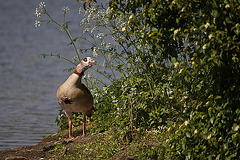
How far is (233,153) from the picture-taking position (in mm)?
3562

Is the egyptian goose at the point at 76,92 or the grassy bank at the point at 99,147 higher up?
the egyptian goose at the point at 76,92

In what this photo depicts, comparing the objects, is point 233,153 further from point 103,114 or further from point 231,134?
point 103,114

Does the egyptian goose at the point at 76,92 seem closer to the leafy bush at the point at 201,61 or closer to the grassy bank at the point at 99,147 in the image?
the grassy bank at the point at 99,147

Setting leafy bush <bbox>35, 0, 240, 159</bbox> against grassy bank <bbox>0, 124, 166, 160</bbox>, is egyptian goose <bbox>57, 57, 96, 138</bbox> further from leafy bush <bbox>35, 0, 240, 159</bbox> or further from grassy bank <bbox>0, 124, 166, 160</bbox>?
leafy bush <bbox>35, 0, 240, 159</bbox>

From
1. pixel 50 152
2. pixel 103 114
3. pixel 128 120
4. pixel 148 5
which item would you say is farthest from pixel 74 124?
pixel 148 5

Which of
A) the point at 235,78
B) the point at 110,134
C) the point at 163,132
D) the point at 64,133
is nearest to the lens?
the point at 235,78

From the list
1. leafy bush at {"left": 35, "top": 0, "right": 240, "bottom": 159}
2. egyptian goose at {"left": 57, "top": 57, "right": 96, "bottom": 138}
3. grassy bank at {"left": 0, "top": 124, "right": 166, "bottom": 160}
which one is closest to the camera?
leafy bush at {"left": 35, "top": 0, "right": 240, "bottom": 159}

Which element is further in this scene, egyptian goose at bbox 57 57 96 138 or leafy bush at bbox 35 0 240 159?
egyptian goose at bbox 57 57 96 138

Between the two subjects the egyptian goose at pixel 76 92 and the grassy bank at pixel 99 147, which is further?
the egyptian goose at pixel 76 92

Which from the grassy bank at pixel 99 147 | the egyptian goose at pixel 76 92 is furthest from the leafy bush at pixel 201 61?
the egyptian goose at pixel 76 92

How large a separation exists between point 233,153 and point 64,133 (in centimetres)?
417

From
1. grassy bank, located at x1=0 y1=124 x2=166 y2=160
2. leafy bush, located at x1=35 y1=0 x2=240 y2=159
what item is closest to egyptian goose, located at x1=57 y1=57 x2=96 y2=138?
grassy bank, located at x1=0 y1=124 x2=166 y2=160

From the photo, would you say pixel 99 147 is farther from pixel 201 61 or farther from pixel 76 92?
pixel 201 61

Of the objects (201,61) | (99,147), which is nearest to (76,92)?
(99,147)
